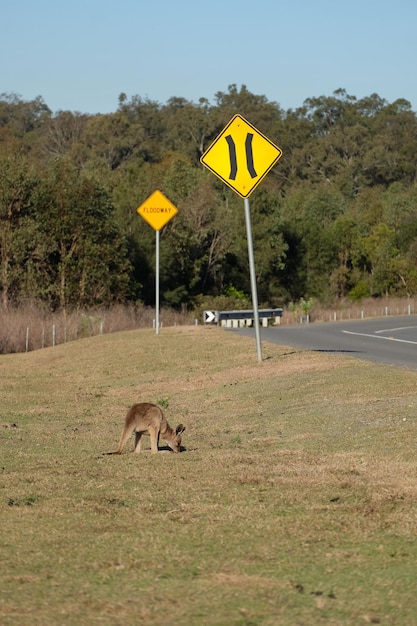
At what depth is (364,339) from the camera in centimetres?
3547

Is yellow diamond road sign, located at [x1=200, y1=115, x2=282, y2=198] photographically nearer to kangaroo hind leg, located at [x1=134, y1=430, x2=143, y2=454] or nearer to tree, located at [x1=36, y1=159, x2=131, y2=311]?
kangaroo hind leg, located at [x1=134, y1=430, x2=143, y2=454]

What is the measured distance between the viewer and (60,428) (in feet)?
57.2

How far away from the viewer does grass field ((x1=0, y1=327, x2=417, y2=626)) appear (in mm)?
6559

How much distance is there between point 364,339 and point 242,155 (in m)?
14.3

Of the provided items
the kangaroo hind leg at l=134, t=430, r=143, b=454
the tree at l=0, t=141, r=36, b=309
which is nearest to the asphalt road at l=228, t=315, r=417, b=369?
the kangaroo hind leg at l=134, t=430, r=143, b=454

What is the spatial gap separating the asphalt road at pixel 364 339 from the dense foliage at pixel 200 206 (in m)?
16.3

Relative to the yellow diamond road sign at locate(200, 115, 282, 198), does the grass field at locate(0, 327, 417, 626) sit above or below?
below

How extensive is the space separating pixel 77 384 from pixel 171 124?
85.4m

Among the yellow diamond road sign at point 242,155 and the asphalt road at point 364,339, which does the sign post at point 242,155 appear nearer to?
the yellow diamond road sign at point 242,155

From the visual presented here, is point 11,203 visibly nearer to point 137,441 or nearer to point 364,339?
point 364,339

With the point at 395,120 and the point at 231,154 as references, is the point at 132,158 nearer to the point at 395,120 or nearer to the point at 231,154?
the point at 395,120

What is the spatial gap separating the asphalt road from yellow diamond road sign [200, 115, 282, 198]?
5.15m

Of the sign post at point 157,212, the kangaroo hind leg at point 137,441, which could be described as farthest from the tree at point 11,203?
the kangaroo hind leg at point 137,441

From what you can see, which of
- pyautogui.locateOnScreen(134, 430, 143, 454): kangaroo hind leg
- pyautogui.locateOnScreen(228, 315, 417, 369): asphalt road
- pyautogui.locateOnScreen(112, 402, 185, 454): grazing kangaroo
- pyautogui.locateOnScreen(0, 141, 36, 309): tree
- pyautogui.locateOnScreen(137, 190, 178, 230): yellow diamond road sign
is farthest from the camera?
pyautogui.locateOnScreen(0, 141, 36, 309): tree
